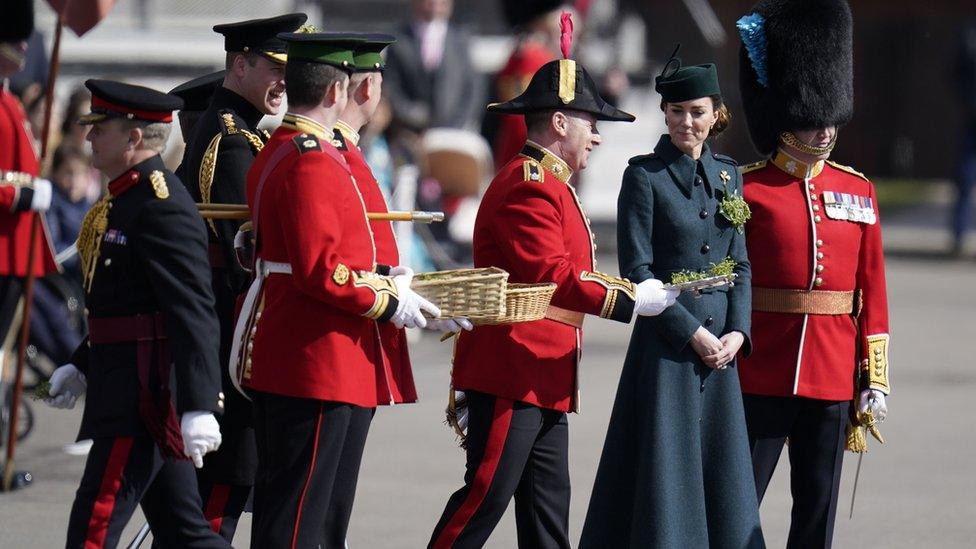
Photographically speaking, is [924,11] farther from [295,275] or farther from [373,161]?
[295,275]

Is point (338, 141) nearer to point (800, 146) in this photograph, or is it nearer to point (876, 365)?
point (800, 146)

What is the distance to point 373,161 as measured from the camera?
462 inches

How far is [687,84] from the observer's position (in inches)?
214

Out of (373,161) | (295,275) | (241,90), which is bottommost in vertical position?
(373,161)

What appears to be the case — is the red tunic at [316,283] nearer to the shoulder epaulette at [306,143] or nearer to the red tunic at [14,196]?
the shoulder epaulette at [306,143]

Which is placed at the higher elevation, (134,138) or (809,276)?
(134,138)

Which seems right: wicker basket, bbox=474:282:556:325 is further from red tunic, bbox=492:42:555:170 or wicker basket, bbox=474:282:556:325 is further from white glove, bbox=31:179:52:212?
red tunic, bbox=492:42:555:170

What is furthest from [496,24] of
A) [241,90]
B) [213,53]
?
[241,90]

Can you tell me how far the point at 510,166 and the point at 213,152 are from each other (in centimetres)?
91

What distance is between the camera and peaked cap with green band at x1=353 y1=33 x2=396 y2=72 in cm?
495

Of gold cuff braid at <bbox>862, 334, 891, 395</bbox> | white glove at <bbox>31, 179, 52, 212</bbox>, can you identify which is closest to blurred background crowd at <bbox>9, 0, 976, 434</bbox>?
white glove at <bbox>31, 179, 52, 212</bbox>

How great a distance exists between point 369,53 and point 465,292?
703mm

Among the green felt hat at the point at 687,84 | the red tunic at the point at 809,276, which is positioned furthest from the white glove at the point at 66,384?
the red tunic at the point at 809,276

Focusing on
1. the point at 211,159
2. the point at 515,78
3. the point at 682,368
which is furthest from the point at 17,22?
the point at 515,78
